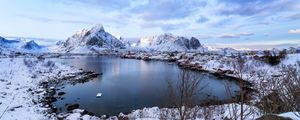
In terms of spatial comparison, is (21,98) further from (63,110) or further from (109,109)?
(109,109)

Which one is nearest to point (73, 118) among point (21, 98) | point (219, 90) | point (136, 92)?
point (21, 98)

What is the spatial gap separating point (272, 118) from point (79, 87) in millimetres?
34418

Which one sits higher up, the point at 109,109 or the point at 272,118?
the point at 272,118

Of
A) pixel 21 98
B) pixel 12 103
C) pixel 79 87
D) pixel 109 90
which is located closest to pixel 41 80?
pixel 79 87

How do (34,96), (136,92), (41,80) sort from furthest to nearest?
(41,80) < (136,92) < (34,96)

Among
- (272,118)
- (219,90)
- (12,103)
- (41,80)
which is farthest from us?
(41,80)

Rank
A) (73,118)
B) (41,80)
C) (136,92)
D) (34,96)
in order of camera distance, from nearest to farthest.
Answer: (73,118) → (34,96) → (136,92) → (41,80)

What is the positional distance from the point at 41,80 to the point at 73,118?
24.7m

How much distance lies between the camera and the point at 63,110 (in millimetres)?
25250

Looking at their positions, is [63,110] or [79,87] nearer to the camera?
[63,110]

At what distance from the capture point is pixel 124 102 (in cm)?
2920

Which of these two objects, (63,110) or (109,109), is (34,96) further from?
(109,109)

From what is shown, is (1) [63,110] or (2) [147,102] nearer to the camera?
(1) [63,110]

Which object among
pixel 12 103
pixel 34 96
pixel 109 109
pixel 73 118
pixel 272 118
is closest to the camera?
pixel 272 118
